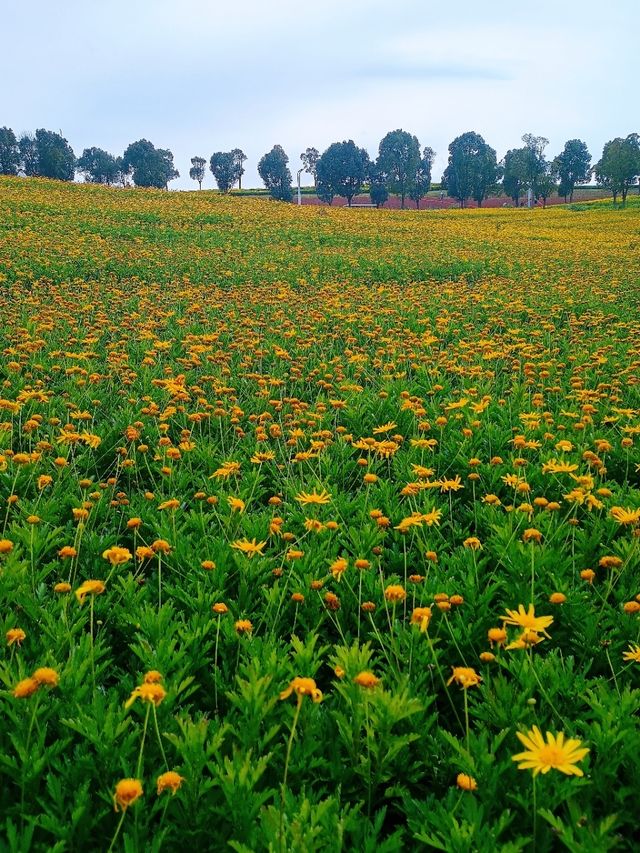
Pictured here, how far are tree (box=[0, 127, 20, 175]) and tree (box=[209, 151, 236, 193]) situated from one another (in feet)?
110

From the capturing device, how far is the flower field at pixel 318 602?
1532 mm

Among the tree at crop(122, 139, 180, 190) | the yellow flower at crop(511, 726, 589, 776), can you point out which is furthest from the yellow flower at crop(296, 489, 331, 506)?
the tree at crop(122, 139, 180, 190)

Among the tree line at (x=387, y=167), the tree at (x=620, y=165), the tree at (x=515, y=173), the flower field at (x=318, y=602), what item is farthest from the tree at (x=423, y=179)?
the flower field at (x=318, y=602)

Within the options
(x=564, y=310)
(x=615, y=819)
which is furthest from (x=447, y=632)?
(x=564, y=310)

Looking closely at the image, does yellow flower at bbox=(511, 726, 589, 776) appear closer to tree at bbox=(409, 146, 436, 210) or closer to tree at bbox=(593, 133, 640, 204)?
tree at bbox=(593, 133, 640, 204)

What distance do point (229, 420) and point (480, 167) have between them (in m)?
67.8

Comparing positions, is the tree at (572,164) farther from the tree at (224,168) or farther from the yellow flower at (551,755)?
the yellow flower at (551,755)

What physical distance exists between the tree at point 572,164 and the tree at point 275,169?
103 feet

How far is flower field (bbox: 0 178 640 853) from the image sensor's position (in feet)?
5.03

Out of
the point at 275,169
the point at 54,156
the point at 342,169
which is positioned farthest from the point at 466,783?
the point at 275,169

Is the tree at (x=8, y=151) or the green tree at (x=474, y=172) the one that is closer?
the green tree at (x=474, y=172)

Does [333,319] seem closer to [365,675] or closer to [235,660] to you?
[235,660]

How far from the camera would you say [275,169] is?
84188mm

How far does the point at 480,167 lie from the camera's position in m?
65.2
